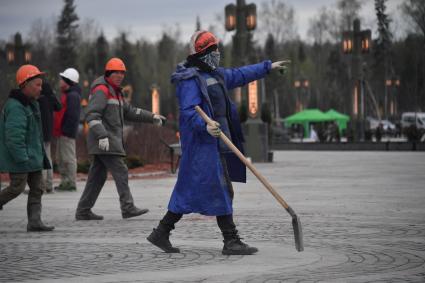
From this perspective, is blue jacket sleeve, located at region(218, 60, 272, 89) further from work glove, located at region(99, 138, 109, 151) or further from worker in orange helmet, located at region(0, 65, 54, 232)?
work glove, located at region(99, 138, 109, 151)

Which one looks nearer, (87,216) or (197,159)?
(197,159)

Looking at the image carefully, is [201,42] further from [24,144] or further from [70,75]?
[70,75]

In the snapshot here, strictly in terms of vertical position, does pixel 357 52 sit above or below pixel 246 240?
above

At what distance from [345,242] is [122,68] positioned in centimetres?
378

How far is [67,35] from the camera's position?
10706 cm

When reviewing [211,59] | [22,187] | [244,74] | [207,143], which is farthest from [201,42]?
[22,187]

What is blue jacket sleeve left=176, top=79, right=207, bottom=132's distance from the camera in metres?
7.55

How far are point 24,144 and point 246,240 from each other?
245cm

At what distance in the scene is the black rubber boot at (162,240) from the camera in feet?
25.5

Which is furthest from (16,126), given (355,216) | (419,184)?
(419,184)

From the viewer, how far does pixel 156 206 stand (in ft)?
40.5

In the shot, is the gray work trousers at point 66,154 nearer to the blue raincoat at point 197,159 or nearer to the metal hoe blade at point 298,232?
the blue raincoat at point 197,159

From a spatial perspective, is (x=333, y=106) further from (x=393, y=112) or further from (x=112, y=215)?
(x=112, y=215)

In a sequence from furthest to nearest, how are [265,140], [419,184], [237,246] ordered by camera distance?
[265,140] < [419,184] < [237,246]
